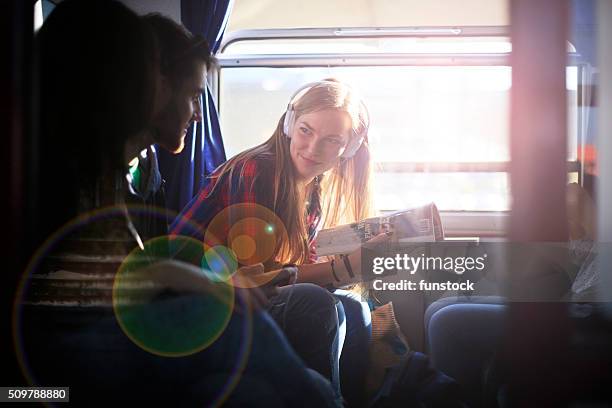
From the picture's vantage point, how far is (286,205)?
7.29 ft

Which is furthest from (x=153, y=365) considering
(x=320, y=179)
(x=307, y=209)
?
(x=320, y=179)

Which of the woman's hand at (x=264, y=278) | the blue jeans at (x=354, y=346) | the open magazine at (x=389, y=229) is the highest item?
the open magazine at (x=389, y=229)

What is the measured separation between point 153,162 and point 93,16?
1.96ft

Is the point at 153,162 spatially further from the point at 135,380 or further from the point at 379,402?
the point at 379,402

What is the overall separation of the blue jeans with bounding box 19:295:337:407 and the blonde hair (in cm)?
63

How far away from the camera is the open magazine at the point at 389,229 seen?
216 centimetres

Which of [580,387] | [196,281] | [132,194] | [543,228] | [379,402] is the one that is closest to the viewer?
[543,228]

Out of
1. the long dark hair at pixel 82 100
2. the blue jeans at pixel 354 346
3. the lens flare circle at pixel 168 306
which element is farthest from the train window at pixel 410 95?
the lens flare circle at pixel 168 306

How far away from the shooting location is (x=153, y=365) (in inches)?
61.9

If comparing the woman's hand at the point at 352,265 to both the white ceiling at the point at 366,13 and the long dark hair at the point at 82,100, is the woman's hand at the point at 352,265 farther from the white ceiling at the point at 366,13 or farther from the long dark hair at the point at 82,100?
the white ceiling at the point at 366,13

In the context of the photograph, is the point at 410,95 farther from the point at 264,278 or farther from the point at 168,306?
the point at 168,306

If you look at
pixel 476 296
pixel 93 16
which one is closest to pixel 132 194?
pixel 93 16

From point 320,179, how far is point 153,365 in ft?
3.39

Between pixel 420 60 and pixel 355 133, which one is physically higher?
pixel 420 60
